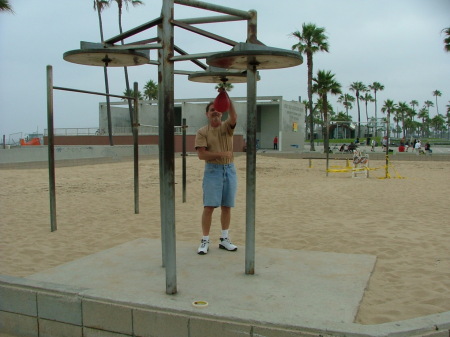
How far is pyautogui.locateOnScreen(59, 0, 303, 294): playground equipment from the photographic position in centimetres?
321

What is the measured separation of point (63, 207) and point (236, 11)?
20.2 ft

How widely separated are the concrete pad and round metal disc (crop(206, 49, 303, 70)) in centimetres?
175

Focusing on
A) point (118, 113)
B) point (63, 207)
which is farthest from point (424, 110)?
point (63, 207)

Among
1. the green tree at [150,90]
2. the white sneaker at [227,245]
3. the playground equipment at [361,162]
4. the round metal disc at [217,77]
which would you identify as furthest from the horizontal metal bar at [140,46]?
the green tree at [150,90]

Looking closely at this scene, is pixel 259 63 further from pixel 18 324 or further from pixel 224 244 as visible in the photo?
pixel 18 324

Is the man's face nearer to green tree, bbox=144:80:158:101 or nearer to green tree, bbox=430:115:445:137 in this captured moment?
green tree, bbox=144:80:158:101

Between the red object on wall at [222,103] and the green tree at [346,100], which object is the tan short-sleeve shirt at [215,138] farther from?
the green tree at [346,100]

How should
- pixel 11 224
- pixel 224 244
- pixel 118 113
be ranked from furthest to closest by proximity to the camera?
pixel 118 113 → pixel 11 224 → pixel 224 244

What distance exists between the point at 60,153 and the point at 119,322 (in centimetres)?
2134

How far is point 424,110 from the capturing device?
405 feet

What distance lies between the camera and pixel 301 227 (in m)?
6.45

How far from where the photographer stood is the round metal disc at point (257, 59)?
10.8 feet

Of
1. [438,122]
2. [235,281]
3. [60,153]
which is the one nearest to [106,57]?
[235,281]

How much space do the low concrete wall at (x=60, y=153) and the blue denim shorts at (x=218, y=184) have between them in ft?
61.8
